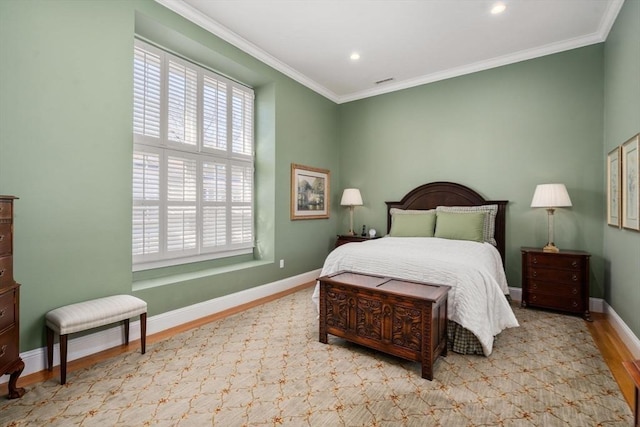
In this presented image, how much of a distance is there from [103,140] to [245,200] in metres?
1.99

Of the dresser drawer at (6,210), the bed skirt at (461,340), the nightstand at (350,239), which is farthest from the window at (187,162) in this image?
the bed skirt at (461,340)

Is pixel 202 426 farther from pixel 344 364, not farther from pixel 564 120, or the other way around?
A: pixel 564 120

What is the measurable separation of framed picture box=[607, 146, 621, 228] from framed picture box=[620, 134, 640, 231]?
0.15 m

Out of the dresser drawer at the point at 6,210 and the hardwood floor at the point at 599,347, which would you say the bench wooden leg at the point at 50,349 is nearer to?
the hardwood floor at the point at 599,347

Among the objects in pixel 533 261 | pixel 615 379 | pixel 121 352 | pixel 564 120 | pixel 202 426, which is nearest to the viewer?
pixel 202 426

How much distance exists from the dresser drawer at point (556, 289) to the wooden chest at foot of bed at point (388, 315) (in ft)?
6.01

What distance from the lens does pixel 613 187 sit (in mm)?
3242

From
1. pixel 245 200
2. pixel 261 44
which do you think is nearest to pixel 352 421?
pixel 245 200

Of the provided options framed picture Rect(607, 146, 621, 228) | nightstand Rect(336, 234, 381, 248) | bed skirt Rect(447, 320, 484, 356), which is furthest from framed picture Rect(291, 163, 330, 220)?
framed picture Rect(607, 146, 621, 228)

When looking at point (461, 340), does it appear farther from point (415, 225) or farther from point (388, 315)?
point (415, 225)

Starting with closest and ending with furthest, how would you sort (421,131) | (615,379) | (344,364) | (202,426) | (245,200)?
(202,426), (615,379), (344,364), (245,200), (421,131)

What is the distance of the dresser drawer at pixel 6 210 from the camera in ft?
5.93

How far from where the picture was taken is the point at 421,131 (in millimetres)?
4938

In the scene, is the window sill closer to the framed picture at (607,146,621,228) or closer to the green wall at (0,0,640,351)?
the green wall at (0,0,640,351)
